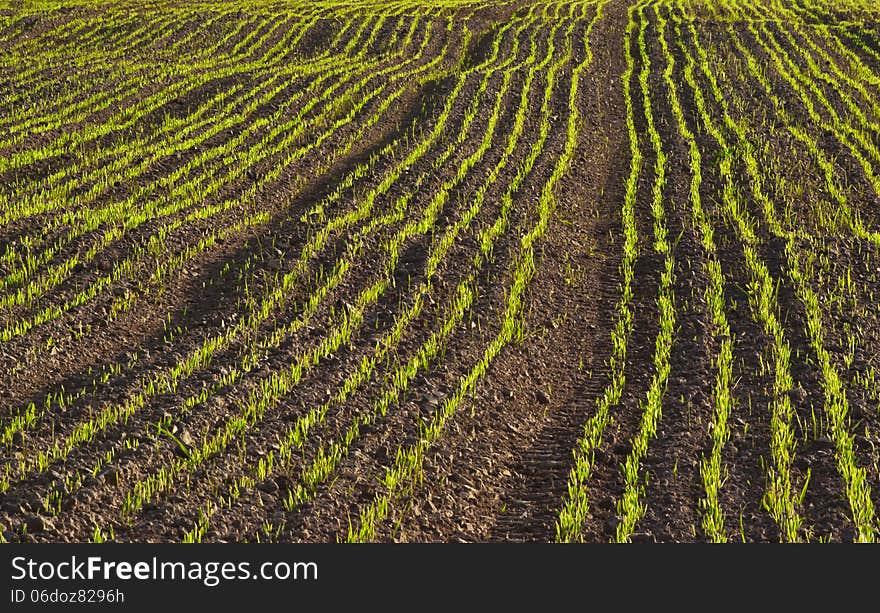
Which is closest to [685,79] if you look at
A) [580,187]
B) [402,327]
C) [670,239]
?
[580,187]

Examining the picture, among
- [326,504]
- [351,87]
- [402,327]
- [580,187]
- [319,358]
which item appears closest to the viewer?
[326,504]

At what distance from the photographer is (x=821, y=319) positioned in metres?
9.05

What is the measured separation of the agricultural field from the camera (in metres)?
6.07

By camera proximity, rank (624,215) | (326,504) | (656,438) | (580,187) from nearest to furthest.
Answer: (326,504) → (656,438) → (624,215) → (580,187)

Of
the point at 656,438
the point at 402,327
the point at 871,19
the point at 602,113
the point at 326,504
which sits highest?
the point at 871,19

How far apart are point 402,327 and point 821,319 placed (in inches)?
160

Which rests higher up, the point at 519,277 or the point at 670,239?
the point at 670,239

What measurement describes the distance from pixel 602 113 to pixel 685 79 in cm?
510

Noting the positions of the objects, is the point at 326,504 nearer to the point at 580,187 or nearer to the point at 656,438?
the point at 656,438

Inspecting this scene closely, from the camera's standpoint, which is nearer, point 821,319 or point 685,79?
point 821,319

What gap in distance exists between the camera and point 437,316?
9.24 meters

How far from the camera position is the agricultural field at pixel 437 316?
6070 millimetres

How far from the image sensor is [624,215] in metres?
12.8

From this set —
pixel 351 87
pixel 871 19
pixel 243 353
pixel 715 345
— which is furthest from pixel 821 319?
pixel 871 19
